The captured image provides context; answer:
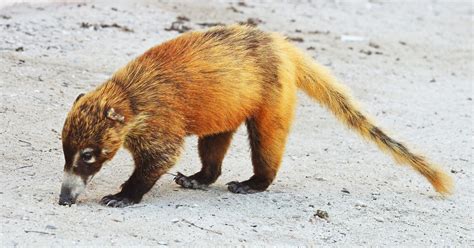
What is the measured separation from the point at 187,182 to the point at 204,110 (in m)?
0.98

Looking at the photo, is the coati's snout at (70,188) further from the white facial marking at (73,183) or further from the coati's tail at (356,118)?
the coati's tail at (356,118)

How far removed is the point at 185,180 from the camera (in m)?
8.03

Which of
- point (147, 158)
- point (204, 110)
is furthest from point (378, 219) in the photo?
point (147, 158)

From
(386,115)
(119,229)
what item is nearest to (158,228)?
(119,229)

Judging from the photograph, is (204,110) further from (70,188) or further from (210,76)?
(70,188)

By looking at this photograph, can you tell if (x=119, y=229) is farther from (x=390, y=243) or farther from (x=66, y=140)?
(x=390, y=243)

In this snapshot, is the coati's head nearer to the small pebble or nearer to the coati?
the coati

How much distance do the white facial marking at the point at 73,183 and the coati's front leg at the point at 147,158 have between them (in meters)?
0.32

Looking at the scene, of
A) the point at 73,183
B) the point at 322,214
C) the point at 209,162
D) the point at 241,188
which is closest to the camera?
the point at 73,183

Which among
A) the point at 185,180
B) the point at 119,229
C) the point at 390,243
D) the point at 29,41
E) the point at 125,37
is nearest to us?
the point at 119,229

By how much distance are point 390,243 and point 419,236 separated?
379 mm

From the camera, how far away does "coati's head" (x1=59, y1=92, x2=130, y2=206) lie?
6.71m

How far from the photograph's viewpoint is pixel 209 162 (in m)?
8.06

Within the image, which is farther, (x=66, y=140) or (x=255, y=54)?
(x=255, y=54)
